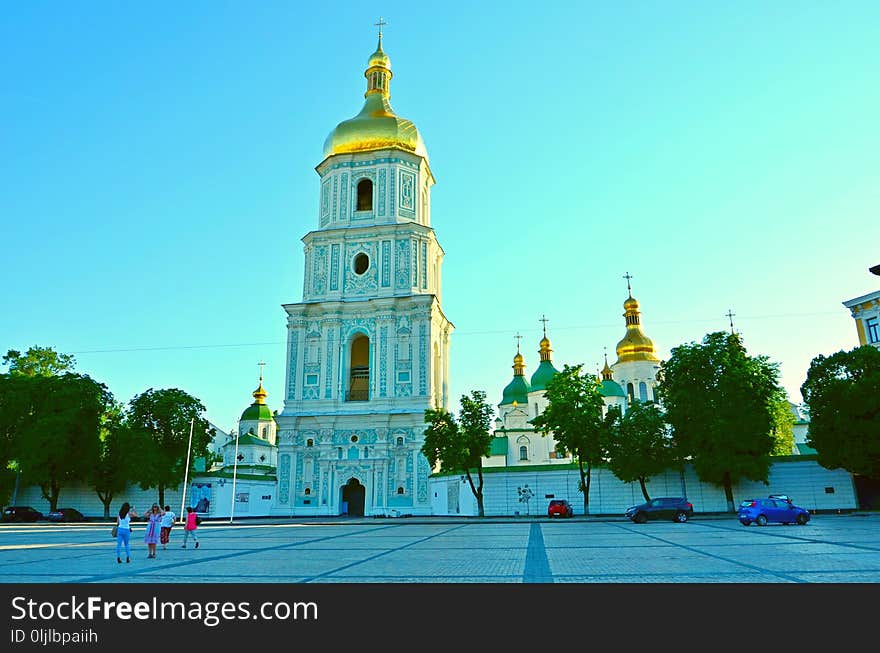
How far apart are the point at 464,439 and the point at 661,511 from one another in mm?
12804

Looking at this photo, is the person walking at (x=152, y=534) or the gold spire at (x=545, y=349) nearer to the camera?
the person walking at (x=152, y=534)

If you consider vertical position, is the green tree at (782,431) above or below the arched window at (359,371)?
below

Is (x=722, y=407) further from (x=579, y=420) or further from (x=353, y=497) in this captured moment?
(x=353, y=497)

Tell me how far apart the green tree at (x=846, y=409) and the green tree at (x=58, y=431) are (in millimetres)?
40314

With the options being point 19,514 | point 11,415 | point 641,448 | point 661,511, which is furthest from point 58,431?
point 661,511

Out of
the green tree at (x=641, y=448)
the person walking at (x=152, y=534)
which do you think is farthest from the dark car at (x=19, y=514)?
the green tree at (x=641, y=448)

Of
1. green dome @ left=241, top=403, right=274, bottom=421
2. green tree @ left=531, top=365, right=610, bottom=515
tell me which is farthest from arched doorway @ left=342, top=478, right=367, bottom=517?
green dome @ left=241, top=403, right=274, bottom=421

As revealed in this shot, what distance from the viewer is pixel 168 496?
150 ft

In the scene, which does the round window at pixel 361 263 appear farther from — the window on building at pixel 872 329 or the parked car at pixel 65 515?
the window on building at pixel 872 329

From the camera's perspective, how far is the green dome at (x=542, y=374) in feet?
230

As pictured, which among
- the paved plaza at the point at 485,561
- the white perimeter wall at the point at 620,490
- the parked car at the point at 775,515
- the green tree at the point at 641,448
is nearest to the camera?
the paved plaza at the point at 485,561

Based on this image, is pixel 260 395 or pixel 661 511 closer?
pixel 661 511

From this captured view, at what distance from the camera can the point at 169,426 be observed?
45062mm
